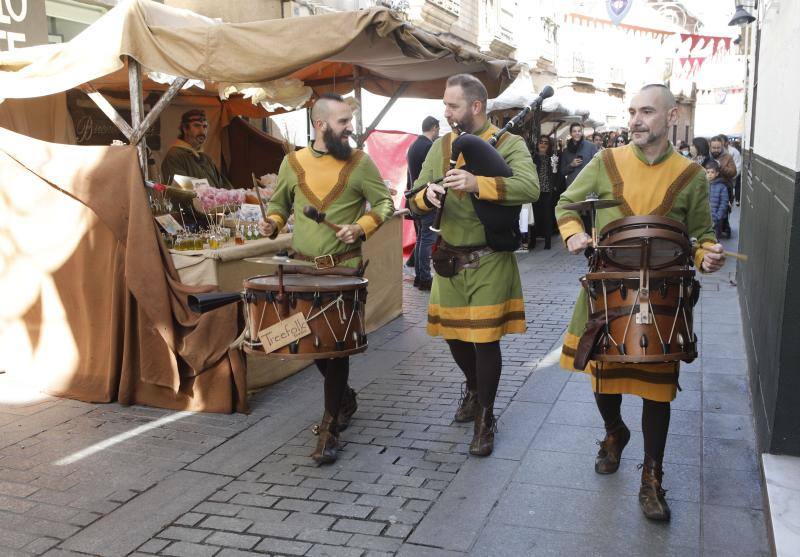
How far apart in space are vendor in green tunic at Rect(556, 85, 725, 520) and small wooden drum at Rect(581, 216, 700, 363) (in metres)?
0.18

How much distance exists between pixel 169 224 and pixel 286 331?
1.97 metres

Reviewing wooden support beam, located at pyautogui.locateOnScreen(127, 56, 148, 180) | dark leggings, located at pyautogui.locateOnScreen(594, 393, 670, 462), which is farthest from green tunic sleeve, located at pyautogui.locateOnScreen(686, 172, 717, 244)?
Answer: wooden support beam, located at pyautogui.locateOnScreen(127, 56, 148, 180)

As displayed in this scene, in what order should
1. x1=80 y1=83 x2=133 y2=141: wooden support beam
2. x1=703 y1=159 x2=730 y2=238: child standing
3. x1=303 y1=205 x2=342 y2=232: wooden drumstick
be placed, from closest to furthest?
x1=303 y1=205 x2=342 y2=232: wooden drumstick → x1=80 y1=83 x2=133 y2=141: wooden support beam → x1=703 y1=159 x2=730 y2=238: child standing

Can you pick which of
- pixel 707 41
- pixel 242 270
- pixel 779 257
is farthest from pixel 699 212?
pixel 707 41

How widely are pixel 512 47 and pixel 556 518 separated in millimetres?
27060

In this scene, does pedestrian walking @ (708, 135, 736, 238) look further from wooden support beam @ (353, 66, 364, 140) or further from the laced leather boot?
the laced leather boot

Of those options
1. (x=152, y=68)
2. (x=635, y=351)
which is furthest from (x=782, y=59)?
(x=152, y=68)

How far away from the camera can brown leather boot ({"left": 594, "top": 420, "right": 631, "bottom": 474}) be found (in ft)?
13.0

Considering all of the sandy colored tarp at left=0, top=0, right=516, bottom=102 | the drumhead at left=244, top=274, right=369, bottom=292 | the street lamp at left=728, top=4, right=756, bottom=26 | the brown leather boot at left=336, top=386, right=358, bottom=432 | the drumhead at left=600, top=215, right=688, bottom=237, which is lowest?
the brown leather boot at left=336, top=386, right=358, bottom=432

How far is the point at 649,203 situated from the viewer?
357 cm

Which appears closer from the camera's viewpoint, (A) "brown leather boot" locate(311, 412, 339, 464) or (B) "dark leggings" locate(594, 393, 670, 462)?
(B) "dark leggings" locate(594, 393, 670, 462)

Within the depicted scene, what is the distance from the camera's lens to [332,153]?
14.6 feet

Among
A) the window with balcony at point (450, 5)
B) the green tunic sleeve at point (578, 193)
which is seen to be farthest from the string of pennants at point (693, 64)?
the green tunic sleeve at point (578, 193)

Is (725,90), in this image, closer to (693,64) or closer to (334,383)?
(693,64)
